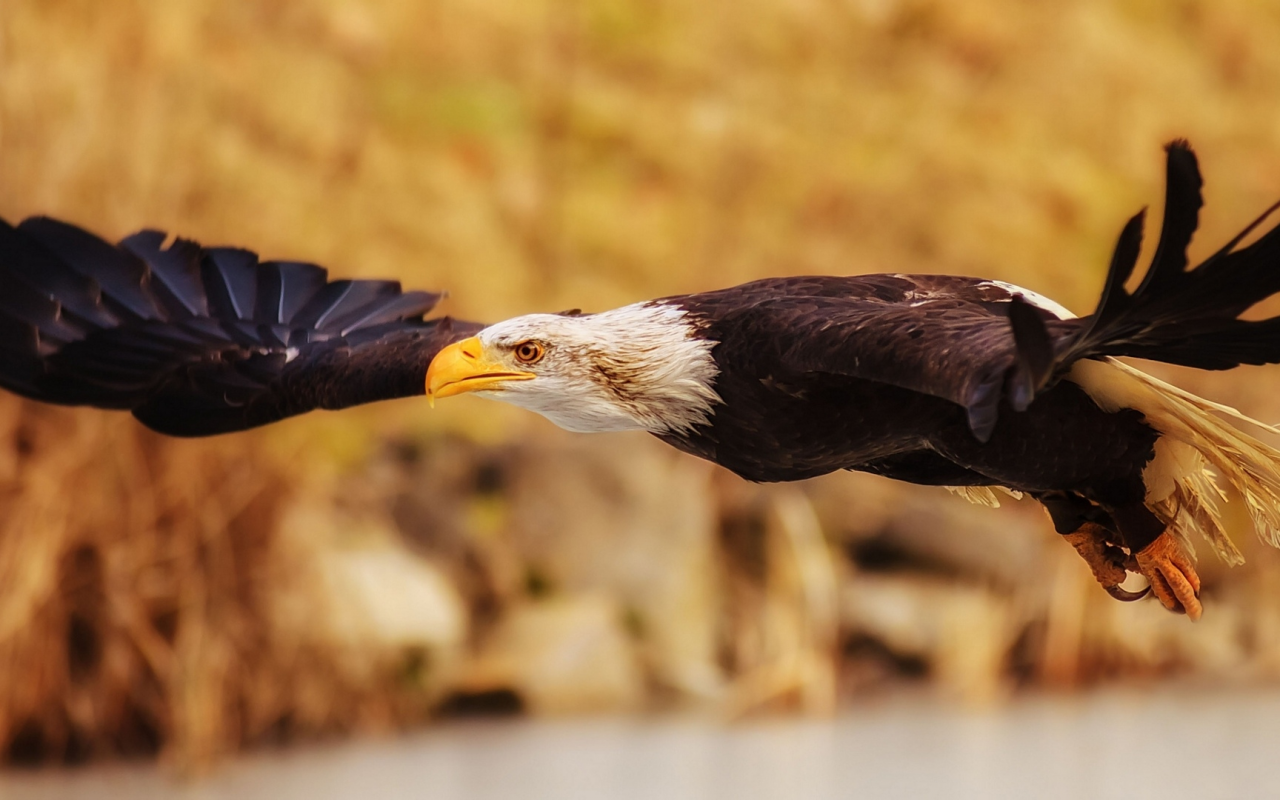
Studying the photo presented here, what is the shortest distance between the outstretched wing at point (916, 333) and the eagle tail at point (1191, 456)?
194 millimetres

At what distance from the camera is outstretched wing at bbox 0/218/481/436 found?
352 centimetres

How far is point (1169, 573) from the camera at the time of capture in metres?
3.03

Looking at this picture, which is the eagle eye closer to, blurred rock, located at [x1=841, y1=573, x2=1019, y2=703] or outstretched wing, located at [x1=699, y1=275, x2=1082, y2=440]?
outstretched wing, located at [x1=699, y1=275, x2=1082, y2=440]

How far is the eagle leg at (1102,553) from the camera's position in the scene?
10.2 feet

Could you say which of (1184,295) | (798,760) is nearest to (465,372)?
(1184,295)

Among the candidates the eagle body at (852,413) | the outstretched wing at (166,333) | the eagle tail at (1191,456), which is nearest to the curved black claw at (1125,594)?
the eagle tail at (1191,456)

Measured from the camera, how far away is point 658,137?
1346cm

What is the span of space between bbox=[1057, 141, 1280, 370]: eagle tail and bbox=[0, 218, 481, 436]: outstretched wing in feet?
5.15

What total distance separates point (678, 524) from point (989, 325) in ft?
16.8

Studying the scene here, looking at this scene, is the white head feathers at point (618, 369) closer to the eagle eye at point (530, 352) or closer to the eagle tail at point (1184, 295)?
the eagle eye at point (530, 352)

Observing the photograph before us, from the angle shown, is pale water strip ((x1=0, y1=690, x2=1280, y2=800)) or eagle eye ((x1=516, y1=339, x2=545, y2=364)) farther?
pale water strip ((x1=0, y1=690, x2=1280, y2=800))

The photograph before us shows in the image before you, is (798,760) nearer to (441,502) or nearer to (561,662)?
(561,662)

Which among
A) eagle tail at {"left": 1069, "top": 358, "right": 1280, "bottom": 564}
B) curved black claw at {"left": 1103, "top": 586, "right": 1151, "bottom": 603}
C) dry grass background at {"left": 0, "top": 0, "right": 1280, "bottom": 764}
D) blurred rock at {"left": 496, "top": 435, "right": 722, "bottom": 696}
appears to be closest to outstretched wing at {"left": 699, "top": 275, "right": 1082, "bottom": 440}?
eagle tail at {"left": 1069, "top": 358, "right": 1280, "bottom": 564}

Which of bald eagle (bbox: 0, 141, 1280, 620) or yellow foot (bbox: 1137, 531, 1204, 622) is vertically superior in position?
bald eagle (bbox: 0, 141, 1280, 620)
